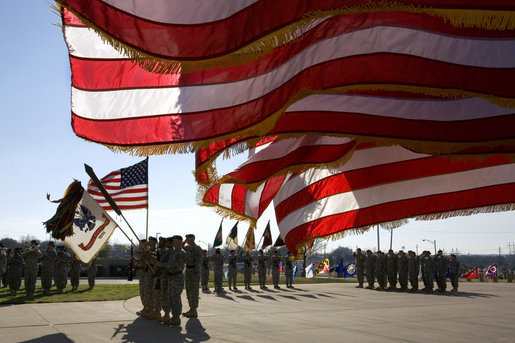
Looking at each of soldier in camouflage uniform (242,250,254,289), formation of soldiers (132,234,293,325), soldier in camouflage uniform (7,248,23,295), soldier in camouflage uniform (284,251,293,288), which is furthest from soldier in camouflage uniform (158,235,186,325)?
soldier in camouflage uniform (284,251,293,288)

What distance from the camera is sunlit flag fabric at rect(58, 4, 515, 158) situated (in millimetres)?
3621

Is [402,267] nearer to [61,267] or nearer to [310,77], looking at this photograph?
[61,267]

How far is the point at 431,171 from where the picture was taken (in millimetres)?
5488

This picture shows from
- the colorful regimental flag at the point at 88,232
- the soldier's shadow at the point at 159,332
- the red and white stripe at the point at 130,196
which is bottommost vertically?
the soldier's shadow at the point at 159,332

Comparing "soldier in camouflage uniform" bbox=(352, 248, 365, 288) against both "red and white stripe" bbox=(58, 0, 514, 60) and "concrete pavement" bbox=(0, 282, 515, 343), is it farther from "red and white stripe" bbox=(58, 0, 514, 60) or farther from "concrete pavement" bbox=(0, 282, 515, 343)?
"red and white stripe" bbox=(58, 0, 514, 60)

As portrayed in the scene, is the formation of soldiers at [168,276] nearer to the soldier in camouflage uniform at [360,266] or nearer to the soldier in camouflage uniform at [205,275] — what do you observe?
the soldier in camouflage uniform at [205,275]

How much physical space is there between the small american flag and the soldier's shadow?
2.54m

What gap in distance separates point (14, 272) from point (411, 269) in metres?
13.9

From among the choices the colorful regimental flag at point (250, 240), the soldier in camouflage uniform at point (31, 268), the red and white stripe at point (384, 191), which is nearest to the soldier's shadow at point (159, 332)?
the red and white stripe at point (384, 191)

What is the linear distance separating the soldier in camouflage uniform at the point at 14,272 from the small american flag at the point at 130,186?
5536mm

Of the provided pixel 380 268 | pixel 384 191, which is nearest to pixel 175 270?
pixel 384 191

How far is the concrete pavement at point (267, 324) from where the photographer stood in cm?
683

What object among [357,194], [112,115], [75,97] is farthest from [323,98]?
[75,97]

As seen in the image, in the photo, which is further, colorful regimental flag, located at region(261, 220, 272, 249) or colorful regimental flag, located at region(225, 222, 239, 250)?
colorful regimental flag, located at region(225, 222, 239, 250)
